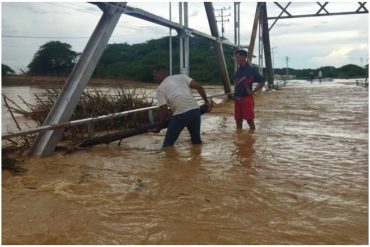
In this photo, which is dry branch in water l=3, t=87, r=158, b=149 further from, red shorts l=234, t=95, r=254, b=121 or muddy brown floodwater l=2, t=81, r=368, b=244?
red shorts l=234, t=95, r=254, b=121

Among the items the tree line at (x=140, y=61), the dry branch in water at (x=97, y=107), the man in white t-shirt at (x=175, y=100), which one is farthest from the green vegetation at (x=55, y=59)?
the man in white t-shirt at (x=175, y=100)

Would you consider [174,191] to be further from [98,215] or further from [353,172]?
[353,172]

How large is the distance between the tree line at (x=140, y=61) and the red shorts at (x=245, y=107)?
72.3 inches

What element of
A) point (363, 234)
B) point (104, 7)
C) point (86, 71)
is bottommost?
point (363, 234)

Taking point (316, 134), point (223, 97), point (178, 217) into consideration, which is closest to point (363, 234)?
point (178, 217)

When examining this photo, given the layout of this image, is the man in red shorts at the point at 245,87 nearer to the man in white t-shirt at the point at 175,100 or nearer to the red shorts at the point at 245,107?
the red shorts at the point at 245,107

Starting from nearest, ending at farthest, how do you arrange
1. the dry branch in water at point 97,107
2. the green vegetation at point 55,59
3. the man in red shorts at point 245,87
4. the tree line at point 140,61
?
the man in red shorts at point 245,87
the dry branch in water at point 97,107
the green vegetation at point 55,59
the tree line at point 140,61

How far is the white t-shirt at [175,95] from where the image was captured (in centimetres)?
662

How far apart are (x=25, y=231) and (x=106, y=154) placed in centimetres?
300

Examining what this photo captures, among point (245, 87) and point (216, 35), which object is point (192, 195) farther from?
point (216, 35)

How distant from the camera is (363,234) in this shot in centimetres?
316

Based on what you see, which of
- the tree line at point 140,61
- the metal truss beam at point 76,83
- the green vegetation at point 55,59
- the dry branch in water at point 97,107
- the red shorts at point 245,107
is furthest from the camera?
the tree line at point 140,61

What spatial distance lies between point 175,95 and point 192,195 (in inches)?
110

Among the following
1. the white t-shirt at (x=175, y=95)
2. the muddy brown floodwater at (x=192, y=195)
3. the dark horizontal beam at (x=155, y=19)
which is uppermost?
the dark horizontal beam at (x=155, y=19)
